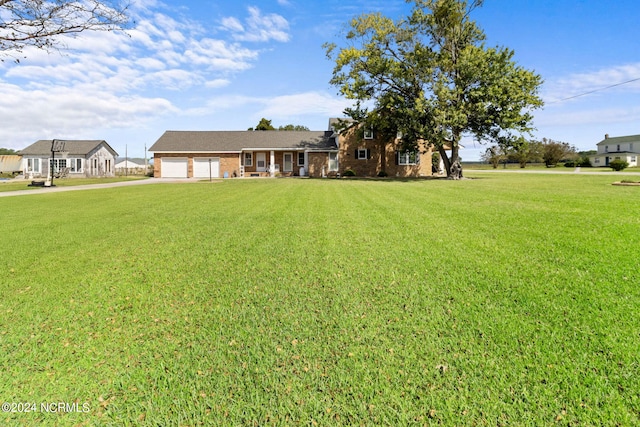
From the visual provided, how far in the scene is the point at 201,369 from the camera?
2699mm

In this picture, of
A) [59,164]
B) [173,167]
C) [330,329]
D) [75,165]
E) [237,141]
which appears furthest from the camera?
[75,165]

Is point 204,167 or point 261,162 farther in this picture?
point 261,162

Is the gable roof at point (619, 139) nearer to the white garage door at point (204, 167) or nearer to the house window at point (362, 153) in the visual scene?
the house window at point (362, 153)

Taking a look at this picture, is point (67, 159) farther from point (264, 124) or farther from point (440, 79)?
point (440, 79)

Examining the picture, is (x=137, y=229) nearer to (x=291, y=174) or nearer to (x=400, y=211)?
(x=400, y=211)

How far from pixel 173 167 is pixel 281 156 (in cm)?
1212

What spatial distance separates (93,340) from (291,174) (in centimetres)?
3387

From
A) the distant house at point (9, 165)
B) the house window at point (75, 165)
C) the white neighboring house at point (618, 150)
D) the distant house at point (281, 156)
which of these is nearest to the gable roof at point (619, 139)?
the white neighboring house at point (618, 150)

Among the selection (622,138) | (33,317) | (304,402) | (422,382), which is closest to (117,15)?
(33,317)

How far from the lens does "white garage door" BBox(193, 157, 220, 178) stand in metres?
35.8

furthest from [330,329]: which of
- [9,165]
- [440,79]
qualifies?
[9,165]

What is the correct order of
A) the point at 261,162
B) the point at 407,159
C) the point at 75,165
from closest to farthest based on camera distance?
the point at 407,159 → the point at 261,162 → the point at 75,165

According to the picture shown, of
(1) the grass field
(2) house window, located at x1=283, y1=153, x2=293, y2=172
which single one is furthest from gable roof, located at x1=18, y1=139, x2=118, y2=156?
(1) the grass field

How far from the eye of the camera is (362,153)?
34.7 metres
